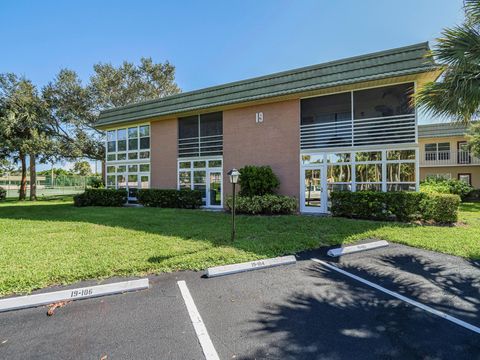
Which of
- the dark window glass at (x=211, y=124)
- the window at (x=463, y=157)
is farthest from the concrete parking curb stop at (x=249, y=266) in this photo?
the window at (x=463, y=157)

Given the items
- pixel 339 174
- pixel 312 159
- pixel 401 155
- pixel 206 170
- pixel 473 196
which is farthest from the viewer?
pixel 473 196

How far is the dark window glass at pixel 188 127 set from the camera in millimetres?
15289

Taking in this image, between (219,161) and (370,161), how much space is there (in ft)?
23.9

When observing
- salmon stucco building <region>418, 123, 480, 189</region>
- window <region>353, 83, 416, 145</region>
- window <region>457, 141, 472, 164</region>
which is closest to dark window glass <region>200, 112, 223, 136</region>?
window <region>353, 83, 416, 145</region>

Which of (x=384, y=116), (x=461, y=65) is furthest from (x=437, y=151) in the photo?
(x=461, y=65)

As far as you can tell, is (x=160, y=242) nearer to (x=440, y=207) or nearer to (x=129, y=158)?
(x=440, y=207)

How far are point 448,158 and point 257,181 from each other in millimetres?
21722

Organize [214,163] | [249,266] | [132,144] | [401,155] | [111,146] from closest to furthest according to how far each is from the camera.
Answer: [249,266] < [401,155] < [214,163] < [132,144] < [111,146]

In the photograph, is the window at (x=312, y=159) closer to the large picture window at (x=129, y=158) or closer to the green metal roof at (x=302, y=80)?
the green metal roof at (x=302, y=80)

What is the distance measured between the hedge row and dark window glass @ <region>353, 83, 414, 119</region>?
11.4 ft

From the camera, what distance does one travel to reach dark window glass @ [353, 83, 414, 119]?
34.5ft

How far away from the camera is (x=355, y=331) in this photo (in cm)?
304

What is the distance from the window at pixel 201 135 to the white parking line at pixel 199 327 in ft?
35.5

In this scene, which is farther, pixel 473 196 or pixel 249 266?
pixel 473 196
